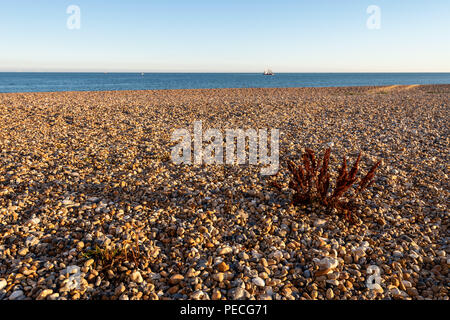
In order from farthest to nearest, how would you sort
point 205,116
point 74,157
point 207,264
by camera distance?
point 205,116
point 74,157
point 207,264

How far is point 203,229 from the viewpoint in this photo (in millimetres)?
5043

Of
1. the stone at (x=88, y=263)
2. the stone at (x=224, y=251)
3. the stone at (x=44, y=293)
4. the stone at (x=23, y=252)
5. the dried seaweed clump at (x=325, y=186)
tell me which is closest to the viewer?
the stone at (x=44, y=293)

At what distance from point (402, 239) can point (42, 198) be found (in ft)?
23.4

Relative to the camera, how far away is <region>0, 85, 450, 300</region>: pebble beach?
3865 mm

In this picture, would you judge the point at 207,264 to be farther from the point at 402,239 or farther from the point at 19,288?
the point at 402,239

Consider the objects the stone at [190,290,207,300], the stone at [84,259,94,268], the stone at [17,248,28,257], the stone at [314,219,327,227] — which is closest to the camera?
the stone at [190,290,207,300]

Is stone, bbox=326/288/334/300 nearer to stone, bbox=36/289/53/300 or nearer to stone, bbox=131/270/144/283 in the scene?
stone, bbox=131/270/144/283

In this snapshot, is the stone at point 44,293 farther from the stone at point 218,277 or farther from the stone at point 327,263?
the stone at point 327,263

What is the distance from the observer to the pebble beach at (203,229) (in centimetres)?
387

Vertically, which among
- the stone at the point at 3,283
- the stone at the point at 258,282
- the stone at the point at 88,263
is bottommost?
the stone at the point at 258,282

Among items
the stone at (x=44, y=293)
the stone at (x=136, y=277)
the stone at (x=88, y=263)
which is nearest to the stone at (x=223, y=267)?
the stone at (x=136, y=277)

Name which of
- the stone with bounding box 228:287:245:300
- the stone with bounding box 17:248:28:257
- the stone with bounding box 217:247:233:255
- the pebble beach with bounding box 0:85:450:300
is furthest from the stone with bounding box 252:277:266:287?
the stone with bounding box 17:248:28:257
